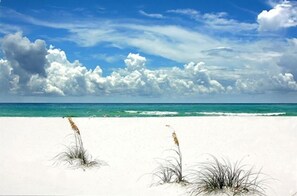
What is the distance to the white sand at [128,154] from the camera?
656 centimetres

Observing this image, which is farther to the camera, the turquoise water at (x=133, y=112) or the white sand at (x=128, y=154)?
the turquoise water at (x=133, y=112)

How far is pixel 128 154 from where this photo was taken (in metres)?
8.82

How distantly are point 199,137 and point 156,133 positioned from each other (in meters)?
1.28

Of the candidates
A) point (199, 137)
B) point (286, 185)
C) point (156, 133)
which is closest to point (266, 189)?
point (286, 185)

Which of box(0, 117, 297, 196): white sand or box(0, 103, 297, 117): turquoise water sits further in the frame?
box(0, 103, 297, 117): turquoise water

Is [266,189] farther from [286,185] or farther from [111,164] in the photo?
[111,164]

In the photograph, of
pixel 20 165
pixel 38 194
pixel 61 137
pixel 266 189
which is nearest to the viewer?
pixel 38 194

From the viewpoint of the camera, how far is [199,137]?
1137cm

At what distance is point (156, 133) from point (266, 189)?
222 inches

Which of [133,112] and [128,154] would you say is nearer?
[128,154]

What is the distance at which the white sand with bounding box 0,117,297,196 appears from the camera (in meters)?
6.56

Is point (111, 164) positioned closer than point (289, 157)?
Yes

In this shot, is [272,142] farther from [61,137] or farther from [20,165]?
[20,165]

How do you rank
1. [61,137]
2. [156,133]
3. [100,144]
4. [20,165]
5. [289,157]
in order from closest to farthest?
1. [20,165]
2. [289,157]
3. [100,144]
4. [61,137]
5. [156,133]
